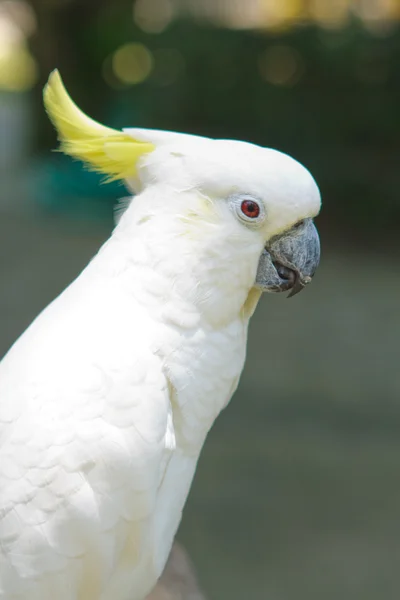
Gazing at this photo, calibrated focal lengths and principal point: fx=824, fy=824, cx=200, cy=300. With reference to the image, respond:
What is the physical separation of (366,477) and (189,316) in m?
2.59

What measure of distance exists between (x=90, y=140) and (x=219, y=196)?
294 millimetres

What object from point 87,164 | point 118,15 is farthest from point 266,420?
point 118,15

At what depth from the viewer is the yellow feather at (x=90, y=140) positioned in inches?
64.0

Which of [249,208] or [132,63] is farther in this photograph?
[132,63]

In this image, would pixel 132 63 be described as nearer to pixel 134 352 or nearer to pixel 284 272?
pixel 284 272

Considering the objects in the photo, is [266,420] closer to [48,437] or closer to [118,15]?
[48,437]

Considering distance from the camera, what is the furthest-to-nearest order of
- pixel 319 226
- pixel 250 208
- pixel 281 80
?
pixel 319 226, pixel 281 80, pixel 250 208

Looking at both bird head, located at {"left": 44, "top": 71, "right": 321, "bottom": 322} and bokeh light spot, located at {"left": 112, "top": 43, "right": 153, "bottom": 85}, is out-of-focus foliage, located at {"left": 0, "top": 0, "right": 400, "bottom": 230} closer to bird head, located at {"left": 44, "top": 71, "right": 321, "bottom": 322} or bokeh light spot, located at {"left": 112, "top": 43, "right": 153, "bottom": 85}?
bokeh light spot, located at {"left": 112, "top": 43, "right": 153, "bottom": 85}

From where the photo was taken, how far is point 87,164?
172 centimetres

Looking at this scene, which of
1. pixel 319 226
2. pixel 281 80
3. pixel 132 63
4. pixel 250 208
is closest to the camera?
pixel 250 208

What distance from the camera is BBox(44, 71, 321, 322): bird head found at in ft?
5.07

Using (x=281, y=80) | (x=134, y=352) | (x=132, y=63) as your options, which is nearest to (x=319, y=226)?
(x=281, y=80)

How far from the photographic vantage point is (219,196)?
5.11 feet

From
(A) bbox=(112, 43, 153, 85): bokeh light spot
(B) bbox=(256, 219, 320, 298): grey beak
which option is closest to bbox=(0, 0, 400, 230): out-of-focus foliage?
(A) bbox=(112, 43, 153, 85): bokeh light spot
